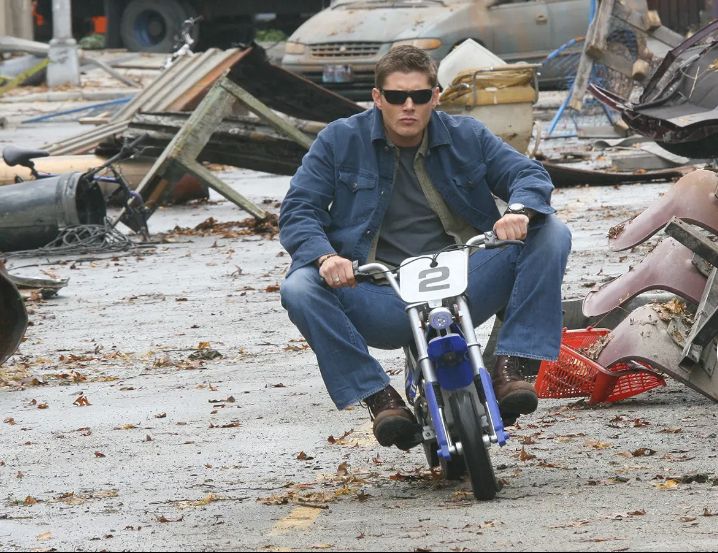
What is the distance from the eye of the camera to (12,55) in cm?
3481

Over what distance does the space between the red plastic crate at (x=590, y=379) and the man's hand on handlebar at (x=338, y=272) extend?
1.83 metres

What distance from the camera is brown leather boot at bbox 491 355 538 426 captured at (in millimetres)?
5656

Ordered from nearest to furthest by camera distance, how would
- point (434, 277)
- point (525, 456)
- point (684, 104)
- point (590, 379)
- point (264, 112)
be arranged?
point (434, 277), point (525, 456), point (590, 379), point (684, 104), point (264, 112)

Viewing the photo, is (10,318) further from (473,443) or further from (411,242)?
(473,443)

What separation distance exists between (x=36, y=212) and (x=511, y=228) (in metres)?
8.77

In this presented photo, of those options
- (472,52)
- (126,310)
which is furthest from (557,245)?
(472,52)

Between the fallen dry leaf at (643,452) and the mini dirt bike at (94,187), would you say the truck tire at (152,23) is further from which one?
the fallen dry leaf at (643,452)

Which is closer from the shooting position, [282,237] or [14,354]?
[282,237]

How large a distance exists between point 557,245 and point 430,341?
0.65m

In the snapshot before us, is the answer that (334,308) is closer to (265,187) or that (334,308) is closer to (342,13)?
(265,187)

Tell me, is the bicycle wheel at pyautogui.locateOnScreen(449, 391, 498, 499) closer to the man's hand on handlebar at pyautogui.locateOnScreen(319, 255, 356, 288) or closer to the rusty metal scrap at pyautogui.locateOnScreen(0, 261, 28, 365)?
the man's hand on handlebar at pyautogui.locateOnScreen(319, 255, 356, 288)

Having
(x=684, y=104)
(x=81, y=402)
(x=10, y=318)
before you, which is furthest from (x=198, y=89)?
(x=81, y=402)

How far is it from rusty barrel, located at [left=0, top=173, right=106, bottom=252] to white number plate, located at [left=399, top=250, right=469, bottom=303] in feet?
28.1

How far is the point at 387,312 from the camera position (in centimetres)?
585
